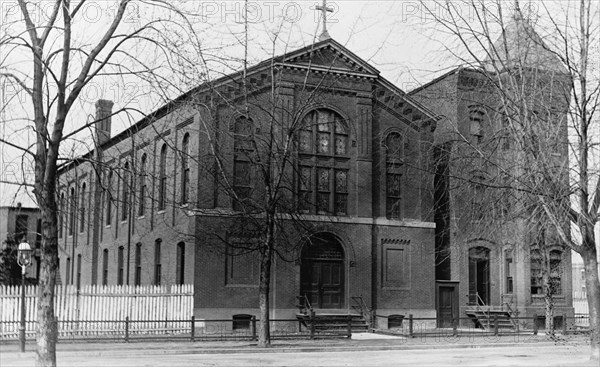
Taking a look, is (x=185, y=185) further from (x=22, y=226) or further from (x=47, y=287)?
(x=47, y=287)

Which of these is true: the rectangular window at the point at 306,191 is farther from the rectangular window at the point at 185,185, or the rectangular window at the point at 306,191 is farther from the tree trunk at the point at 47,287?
the tree trunk at the point at 47,287

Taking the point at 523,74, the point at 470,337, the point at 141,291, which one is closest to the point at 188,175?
the point at 141,291

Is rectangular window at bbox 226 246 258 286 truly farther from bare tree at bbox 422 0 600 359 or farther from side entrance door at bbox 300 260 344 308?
bare tree at bbox 422 0 600 359

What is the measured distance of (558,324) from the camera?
43.1 m

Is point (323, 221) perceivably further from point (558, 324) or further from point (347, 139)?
point (558, 324)

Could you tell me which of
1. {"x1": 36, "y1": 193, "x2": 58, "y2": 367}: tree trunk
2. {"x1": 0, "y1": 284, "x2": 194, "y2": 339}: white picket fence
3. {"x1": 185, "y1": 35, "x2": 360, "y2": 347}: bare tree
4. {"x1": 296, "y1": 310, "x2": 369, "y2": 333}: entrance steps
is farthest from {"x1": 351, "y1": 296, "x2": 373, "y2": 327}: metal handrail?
{"x1": 36, "y1": 193, "x2": 58, "y2": 367}: tree trunk

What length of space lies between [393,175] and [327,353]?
15567 millimetres

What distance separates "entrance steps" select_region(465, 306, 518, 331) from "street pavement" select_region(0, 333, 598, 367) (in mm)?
6696

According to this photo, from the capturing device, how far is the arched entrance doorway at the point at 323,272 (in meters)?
37.4

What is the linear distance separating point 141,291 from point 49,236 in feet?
62.8

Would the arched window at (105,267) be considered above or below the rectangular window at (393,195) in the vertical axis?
below

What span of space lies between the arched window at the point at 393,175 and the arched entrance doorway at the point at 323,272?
377 centimetres

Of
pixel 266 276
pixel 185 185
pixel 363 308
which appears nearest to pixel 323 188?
pixel 363 308

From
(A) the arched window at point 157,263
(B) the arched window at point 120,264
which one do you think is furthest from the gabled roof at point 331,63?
(B) the arched window at point 120,264
